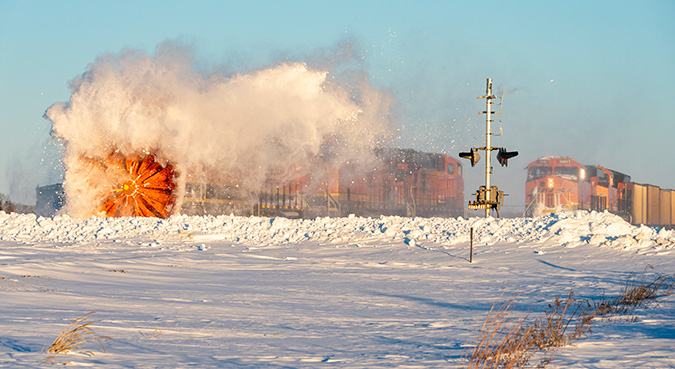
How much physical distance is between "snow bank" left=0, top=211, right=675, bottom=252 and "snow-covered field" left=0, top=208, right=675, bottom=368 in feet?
0.20

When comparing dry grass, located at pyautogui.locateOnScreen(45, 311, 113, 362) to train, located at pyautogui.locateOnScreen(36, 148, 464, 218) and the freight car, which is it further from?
the freight car

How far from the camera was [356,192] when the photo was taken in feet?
104

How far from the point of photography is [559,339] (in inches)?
217

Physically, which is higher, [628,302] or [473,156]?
[473,156]

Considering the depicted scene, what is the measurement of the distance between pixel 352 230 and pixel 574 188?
19458 millimetres

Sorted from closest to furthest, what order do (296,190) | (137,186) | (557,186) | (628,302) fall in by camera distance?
1. (628,302)
2. (137,186)
3. (296,190)
4. (557,186)

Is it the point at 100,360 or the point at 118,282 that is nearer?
the point at 100,360

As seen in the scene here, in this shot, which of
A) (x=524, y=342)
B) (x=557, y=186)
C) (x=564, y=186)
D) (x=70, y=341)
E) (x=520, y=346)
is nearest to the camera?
(x=70, y=341)

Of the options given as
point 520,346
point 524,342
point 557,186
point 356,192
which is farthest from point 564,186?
point 520,346

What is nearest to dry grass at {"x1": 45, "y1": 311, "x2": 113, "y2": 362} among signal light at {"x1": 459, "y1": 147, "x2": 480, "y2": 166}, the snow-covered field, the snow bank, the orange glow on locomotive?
the snow-covered field

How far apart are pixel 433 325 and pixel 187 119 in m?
18.5

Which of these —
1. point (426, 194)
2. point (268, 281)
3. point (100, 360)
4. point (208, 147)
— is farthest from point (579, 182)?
point (100, 360)

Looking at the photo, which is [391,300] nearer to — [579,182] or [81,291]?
[81,291]

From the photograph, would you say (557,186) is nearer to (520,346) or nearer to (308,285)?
(308,285)
